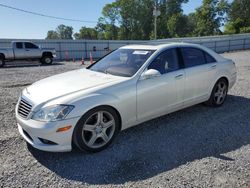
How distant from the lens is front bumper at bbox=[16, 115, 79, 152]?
3.24 m

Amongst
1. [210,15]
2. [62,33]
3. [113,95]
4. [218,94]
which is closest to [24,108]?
[113,95]

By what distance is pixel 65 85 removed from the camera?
387cm

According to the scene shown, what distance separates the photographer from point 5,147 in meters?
3.87

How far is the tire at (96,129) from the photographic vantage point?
3462 mm

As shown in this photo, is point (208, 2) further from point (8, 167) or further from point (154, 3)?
point (8, 167)

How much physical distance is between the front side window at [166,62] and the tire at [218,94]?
1423 millimetres

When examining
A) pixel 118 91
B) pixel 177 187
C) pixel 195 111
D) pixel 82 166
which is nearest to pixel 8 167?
pixel 82 166

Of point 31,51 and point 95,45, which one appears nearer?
point 31,51

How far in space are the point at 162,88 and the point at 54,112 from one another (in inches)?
76.1

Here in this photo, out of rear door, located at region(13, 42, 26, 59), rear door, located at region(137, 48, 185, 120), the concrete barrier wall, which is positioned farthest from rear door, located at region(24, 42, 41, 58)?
rear door, located at region(137, 48, 185, 120)

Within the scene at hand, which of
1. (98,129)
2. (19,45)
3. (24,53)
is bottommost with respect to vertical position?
(98,129)

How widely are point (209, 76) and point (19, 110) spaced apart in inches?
151

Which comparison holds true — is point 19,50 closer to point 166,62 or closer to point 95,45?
point 95,45

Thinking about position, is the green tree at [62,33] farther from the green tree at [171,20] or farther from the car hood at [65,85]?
the car hood at [65,85]
